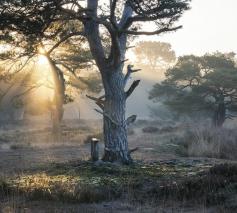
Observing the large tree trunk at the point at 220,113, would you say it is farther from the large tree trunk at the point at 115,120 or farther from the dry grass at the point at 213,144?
the large tree trunk at the point at 115,120

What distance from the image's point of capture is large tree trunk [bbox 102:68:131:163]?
41.4 ft

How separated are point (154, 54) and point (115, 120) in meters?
91.6

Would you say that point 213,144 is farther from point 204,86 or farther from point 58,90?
point 204,86

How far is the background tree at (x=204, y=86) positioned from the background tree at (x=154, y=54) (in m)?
59.3

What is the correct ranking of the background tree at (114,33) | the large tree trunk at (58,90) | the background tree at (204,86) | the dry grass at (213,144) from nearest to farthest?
the background tree at (114,33), the dry grass at (213,144), the large tree trunk at (58,90), the background tree at (204,86)

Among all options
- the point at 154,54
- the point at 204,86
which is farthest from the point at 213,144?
the point at 154,54

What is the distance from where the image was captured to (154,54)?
103 meters

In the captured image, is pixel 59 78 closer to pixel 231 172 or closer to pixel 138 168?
pixel 138 168

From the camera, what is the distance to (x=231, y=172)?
888 cm

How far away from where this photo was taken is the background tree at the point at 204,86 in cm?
3594

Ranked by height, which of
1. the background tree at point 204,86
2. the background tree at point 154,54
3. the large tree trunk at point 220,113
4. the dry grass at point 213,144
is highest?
the background tree at point 154,54

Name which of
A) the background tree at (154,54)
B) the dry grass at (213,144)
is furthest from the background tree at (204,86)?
the background tree at (154,54)

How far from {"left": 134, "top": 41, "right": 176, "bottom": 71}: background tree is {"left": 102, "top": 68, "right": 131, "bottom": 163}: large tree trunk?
87.3m

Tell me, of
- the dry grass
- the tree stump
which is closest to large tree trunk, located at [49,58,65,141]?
the dry grass
